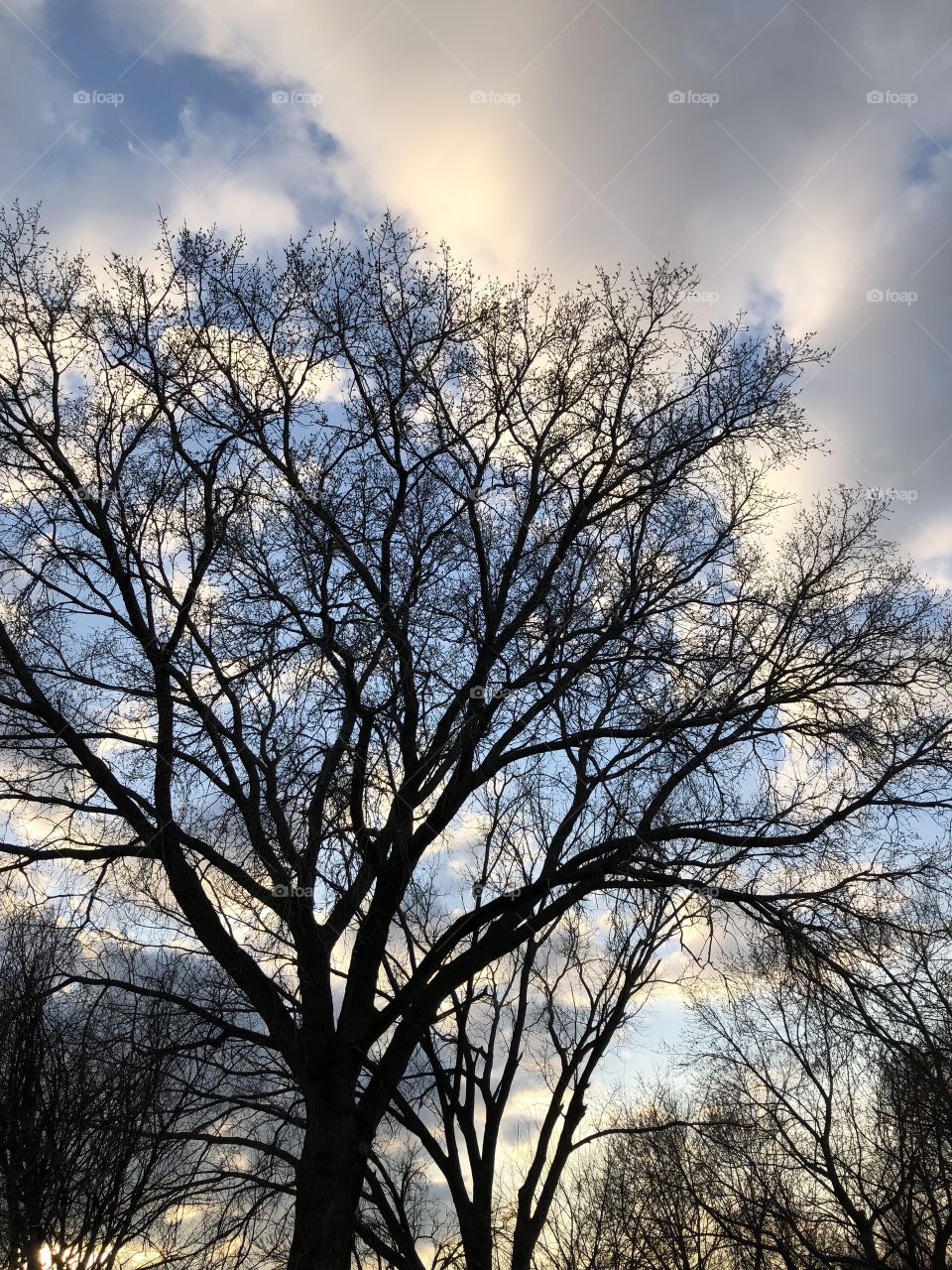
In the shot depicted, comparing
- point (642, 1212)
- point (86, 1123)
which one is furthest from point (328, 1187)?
point (642, 1212)

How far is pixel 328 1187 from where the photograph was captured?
894cm

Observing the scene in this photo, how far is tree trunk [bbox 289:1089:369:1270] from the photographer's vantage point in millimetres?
8648

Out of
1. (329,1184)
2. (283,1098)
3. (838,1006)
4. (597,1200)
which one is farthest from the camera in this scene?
(597,1200)

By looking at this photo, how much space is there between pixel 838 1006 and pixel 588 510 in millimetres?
5504

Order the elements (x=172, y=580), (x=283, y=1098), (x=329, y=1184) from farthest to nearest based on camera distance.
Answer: (x=283, y=1098) < (x=172, y=580) < (x=329, y=1184)

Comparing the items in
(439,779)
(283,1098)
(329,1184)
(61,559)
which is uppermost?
(61,559)

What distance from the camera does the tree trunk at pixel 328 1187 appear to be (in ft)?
28.4

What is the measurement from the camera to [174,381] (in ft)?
33.1

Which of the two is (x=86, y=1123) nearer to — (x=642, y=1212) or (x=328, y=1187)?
(x=328, y=1187)

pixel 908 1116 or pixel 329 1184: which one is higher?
pixel 908 1116

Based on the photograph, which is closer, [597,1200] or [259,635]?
[259,635]

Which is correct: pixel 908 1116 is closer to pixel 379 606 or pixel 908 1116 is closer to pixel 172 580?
pixel 379 606

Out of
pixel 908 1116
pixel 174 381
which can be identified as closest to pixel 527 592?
pixel 174 381

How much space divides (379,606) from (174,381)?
3.38 metres
